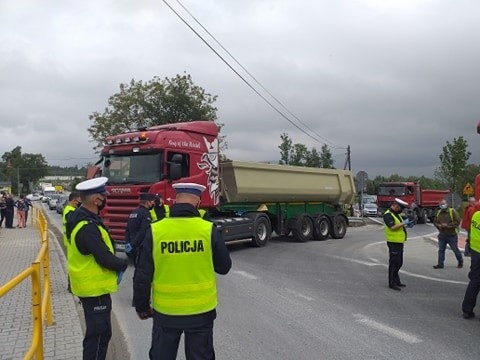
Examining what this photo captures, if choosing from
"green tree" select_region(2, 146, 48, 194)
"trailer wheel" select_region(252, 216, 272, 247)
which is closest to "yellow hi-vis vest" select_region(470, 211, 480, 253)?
"trailer wheel" select_region(252, 216, 272, 247)

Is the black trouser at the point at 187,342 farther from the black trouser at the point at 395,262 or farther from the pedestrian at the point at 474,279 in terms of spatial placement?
the black trouser at the point at 395,262

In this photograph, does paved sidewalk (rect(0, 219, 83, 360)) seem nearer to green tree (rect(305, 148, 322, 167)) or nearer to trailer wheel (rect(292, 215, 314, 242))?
trailer wheel (rect(292, 215, 314, 242))

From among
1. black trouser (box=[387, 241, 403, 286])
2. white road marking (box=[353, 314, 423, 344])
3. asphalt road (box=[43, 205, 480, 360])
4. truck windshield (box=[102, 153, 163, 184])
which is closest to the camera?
asphalt road (box=[43, 205, 480, 360])

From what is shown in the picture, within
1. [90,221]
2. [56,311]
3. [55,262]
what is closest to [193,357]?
[90,221]

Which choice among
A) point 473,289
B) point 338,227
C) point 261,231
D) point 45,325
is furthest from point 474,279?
point 338,227

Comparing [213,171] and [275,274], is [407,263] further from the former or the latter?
[213,171]

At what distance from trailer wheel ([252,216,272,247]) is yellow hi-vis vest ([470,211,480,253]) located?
28.6 ft

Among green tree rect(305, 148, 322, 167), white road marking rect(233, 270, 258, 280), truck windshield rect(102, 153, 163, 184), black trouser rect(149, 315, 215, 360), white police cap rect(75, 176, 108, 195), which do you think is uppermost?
green tree rect(305, 148, 322, 167)

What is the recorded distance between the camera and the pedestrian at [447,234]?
11.8 meters

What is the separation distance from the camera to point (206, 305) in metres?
3.42

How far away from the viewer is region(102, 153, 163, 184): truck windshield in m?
11.6

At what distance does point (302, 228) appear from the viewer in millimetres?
17875

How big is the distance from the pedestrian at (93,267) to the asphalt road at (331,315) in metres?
1.34

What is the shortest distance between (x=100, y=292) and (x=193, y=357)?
39.5 inches
